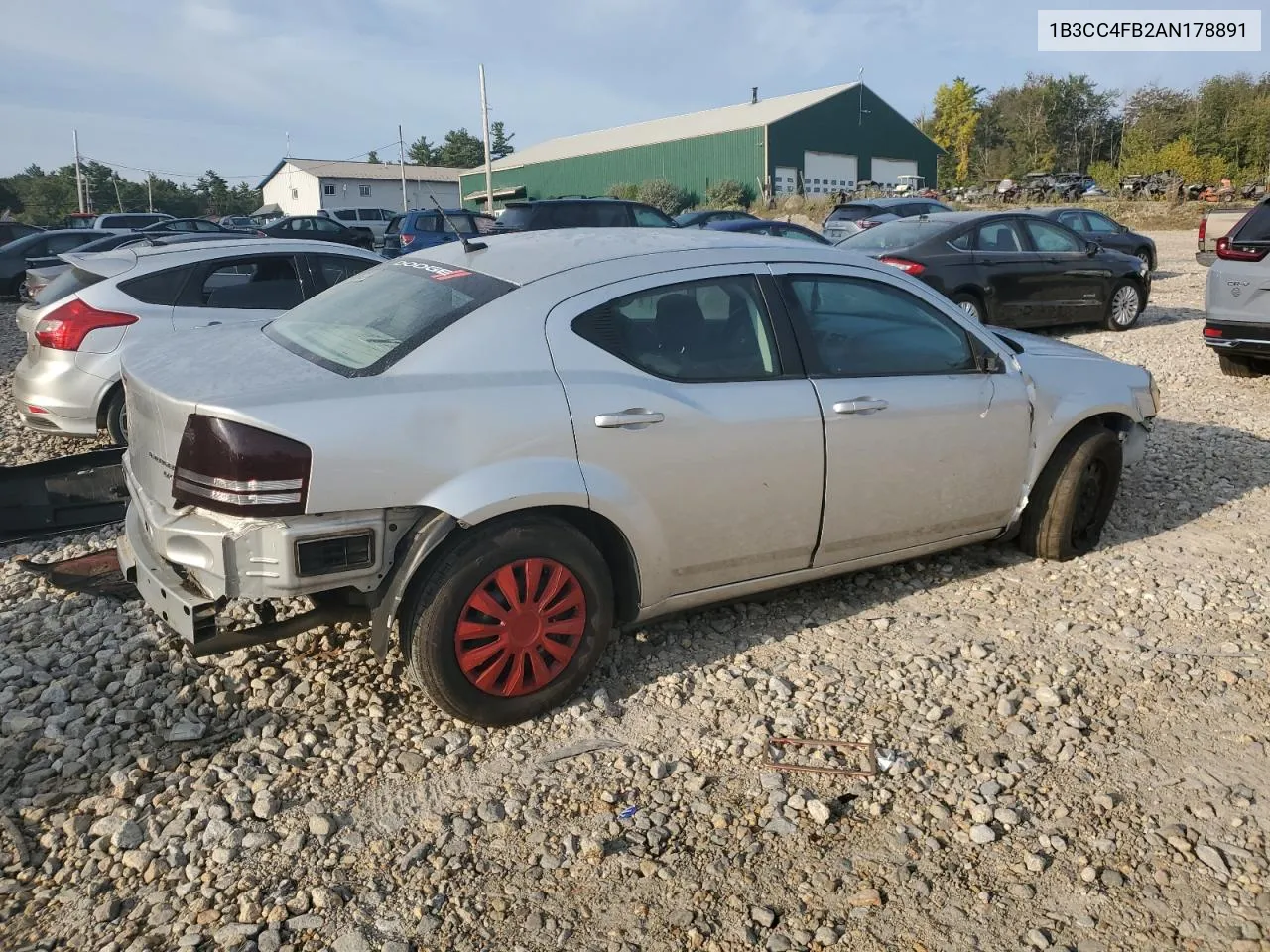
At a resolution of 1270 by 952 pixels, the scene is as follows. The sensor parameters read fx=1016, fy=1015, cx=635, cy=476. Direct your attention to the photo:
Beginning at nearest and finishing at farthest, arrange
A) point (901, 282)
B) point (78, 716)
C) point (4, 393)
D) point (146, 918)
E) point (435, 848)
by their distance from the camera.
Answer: point (146, 918) < point (435, 848) < point (78, 716) < point (901, 282) < point (4, 393)

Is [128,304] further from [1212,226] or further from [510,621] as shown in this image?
[1212,226]

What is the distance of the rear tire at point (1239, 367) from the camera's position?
970 cm

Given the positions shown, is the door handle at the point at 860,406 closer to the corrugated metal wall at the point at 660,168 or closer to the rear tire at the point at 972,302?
the rear tire at the point at 972,302

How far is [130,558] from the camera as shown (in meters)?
3.66

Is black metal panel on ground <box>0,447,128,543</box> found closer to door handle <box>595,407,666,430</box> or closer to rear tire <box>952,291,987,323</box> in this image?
door handle <box>595,407,666,430</box>

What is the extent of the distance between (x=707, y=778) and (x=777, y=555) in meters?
1.07

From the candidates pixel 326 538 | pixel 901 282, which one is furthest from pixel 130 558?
pixel 901 282

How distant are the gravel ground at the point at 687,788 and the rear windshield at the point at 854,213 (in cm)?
2093

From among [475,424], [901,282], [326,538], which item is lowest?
[326,538]

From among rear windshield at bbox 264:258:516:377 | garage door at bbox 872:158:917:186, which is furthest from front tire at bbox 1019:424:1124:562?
garage door at bbox 872:158:917:186

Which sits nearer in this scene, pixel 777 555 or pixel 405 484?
pixel 405 484

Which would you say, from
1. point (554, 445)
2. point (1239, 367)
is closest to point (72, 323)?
point (554, 445)

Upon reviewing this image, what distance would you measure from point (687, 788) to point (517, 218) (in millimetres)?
14358

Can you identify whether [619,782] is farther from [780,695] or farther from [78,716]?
[78,716]
